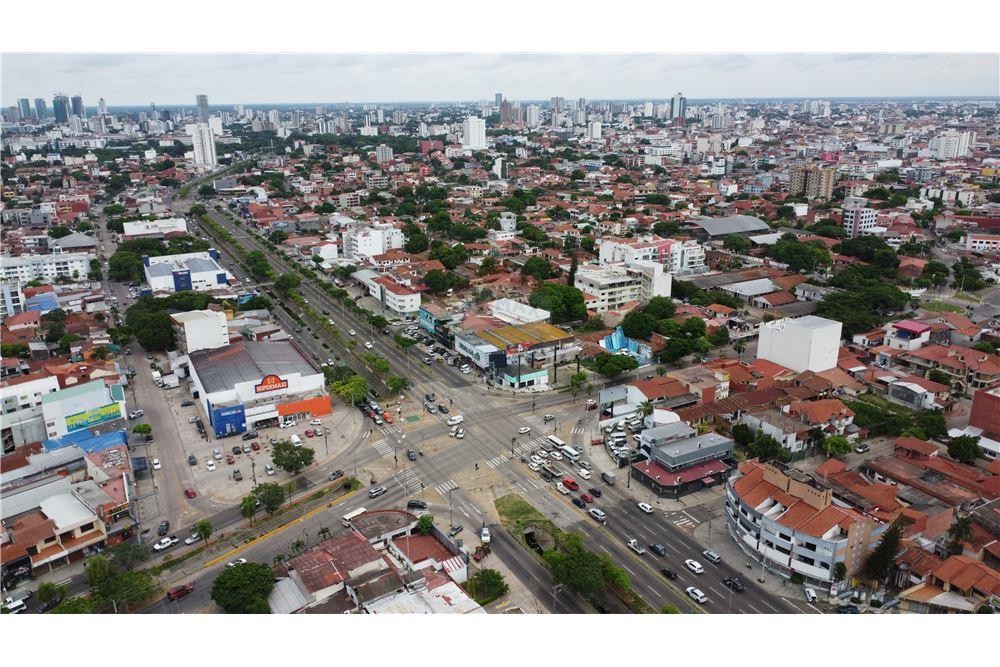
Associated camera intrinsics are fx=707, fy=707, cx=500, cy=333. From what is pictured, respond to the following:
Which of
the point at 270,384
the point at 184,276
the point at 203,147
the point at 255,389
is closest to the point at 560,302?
the point at 270,384

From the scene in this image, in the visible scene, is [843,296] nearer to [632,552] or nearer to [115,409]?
[632,552]

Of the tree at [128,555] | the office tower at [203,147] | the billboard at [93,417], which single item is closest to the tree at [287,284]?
the billboard at [93,417]

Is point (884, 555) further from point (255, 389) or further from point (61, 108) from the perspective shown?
point (61, 108)

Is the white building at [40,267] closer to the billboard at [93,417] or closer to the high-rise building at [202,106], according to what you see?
the billboard at [93,417]

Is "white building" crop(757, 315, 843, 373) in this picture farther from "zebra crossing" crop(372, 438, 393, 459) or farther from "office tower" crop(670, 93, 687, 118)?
"office tower" crop(670, 93, 687, 118)

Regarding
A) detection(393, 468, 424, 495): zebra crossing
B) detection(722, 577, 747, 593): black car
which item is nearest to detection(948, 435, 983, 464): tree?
detection(722, 577, 747, 593): black car
